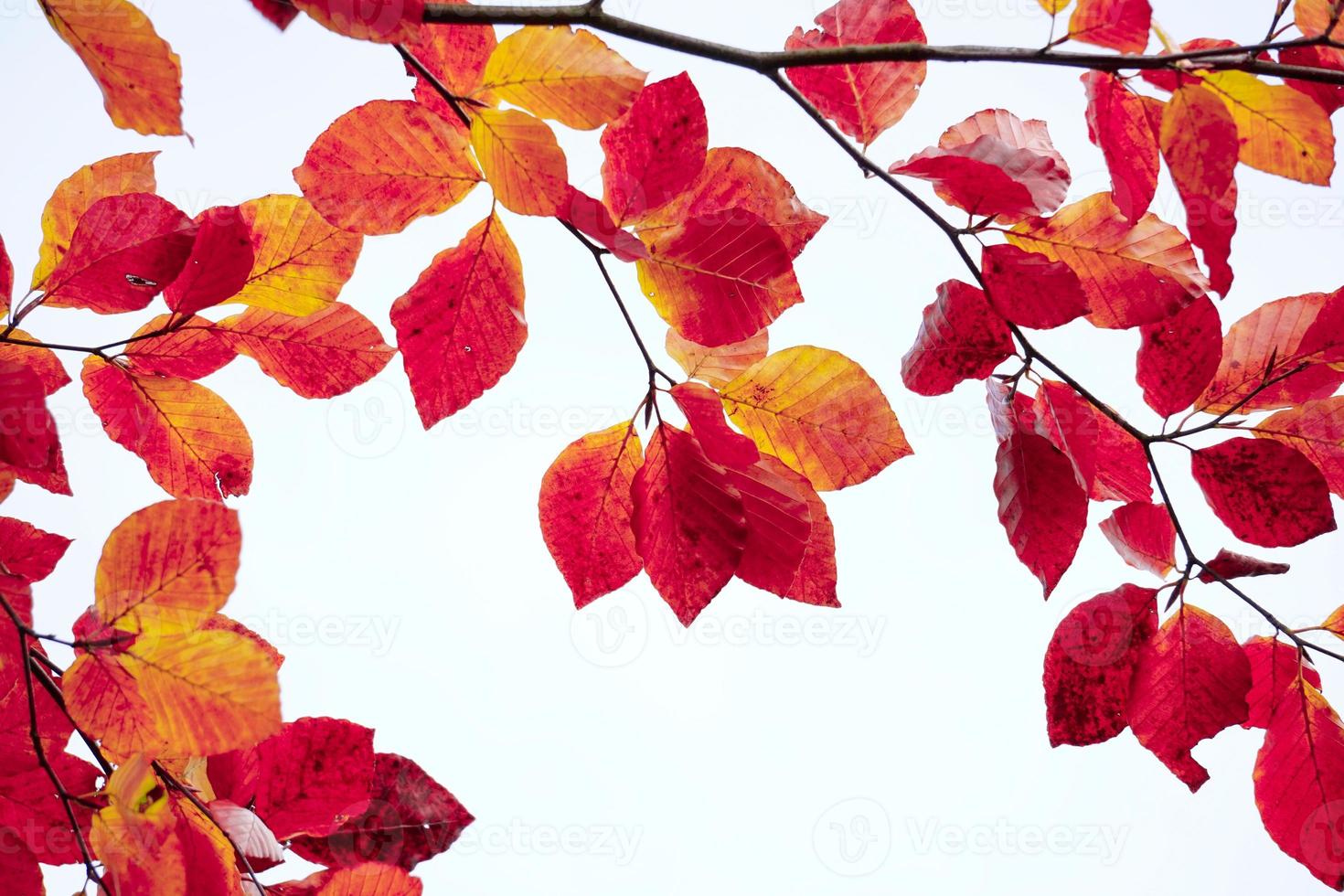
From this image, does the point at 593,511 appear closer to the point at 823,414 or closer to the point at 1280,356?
the point at 823,414

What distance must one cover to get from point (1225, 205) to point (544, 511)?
0.23 meters

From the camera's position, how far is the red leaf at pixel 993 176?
305 millimetres

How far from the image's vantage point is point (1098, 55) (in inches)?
9.7

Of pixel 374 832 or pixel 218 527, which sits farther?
pixel 374 832

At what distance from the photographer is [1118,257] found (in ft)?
1.12

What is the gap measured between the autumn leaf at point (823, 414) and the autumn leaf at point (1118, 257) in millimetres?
76

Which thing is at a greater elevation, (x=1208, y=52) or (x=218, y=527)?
(x=1208, y=52)

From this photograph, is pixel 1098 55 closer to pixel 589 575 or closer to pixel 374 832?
pixel 589 575

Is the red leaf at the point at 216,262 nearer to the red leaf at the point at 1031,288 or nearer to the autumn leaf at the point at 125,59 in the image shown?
the autumn leaf at the point at 125,59

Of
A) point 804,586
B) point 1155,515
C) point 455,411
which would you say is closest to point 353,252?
point 455,411

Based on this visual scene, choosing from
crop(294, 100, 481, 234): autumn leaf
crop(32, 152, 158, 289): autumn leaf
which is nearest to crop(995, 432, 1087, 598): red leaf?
crop(294, 100, 481, 234): autumn leaf

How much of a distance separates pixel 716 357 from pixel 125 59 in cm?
22

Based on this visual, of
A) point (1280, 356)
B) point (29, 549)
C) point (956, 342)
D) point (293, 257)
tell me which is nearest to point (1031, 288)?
point (956, 342)

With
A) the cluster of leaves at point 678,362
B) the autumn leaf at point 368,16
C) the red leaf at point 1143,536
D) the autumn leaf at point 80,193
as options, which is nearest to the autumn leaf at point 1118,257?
the cluster of leaves at point 678,362
